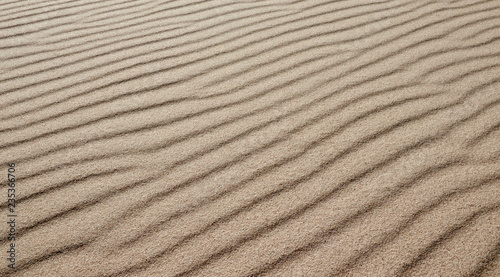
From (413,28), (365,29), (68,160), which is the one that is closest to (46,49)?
(68,160)

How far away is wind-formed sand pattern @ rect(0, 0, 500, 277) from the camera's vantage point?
146cm

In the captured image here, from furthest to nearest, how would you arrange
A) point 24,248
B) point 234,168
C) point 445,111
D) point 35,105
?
point 35,105, point 445,111, point 234,168, point 24,248

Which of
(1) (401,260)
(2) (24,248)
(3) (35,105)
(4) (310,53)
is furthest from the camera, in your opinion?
(4) (310,53)

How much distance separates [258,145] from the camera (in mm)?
1903

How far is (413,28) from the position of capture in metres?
2.82

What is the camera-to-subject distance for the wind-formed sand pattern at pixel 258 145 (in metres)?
1.46

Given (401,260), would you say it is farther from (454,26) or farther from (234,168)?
(454,26)

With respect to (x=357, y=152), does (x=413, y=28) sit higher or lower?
higher

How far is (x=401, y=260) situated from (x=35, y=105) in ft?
6.44

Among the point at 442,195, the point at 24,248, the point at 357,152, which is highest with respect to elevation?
the point at 24,248

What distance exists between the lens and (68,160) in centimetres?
188

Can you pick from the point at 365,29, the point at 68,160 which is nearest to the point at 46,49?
the point at 68,160

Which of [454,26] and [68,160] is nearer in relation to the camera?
[68,160]

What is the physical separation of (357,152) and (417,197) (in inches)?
12.9
